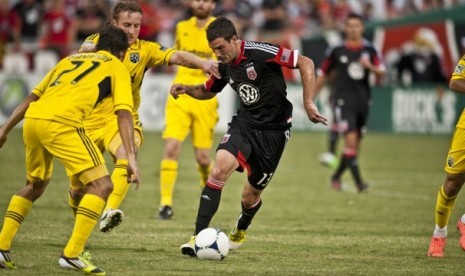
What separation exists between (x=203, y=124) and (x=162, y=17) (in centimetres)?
1675

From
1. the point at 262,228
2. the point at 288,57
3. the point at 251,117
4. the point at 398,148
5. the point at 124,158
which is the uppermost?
the point at 288,57

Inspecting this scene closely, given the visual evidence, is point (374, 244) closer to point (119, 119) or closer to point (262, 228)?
point (262, 228)

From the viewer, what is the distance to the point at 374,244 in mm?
10641

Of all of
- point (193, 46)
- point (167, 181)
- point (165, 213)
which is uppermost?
point (193, 46)

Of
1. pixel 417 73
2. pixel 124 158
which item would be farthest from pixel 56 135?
pixel 417 73

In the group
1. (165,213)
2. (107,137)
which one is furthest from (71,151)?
(165,213)

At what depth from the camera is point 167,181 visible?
12.7 metres

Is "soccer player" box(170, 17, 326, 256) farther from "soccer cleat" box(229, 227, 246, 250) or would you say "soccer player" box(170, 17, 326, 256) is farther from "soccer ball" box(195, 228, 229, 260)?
"soccer ball" box(195, 228, 229, 260)

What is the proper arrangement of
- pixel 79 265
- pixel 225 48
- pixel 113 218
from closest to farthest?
1. pixel 79 265
2. pixel 113 218
3. pixel 225 48

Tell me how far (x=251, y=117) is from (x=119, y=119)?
2.07m

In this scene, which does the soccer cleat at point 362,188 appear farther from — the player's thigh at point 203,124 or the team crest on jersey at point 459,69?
the team crest on jersey at point 459,69

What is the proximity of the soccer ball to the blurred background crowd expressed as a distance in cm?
1656

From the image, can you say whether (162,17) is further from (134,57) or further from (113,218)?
(113,218)

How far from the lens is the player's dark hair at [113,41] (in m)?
8.30
